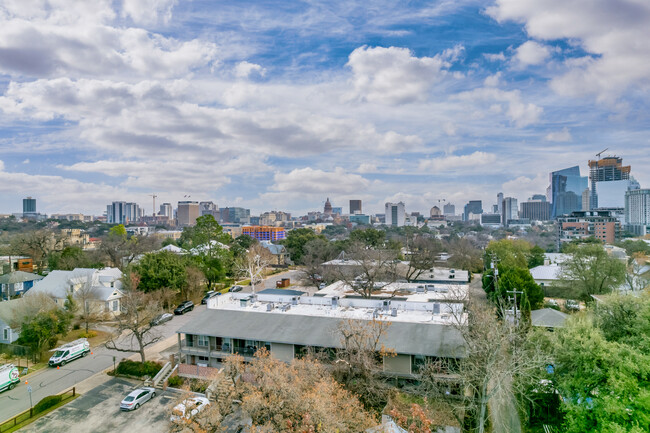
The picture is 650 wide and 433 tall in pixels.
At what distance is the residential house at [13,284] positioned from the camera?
37656 millimetres

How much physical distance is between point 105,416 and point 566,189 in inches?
8563

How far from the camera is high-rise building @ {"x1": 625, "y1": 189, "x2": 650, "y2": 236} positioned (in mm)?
122037

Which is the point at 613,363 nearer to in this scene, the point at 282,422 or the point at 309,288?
the point at 282,422

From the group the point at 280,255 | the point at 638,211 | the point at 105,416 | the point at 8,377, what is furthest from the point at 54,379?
the point at 638,211

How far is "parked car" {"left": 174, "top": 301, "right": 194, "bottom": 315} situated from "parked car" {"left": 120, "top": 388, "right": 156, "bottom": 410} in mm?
15043

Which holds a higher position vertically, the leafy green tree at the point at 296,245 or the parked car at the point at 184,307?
the leafy green tree at the point at 296,245

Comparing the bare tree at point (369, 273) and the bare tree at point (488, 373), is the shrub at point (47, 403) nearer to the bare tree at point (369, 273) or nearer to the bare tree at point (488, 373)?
the bare tree at point (488, 373)

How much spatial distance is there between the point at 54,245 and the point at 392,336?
57124mm

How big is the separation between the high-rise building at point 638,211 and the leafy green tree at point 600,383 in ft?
450

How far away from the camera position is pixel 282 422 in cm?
1228

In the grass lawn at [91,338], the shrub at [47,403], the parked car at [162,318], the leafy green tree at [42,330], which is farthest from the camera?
the parked car at [162,318]

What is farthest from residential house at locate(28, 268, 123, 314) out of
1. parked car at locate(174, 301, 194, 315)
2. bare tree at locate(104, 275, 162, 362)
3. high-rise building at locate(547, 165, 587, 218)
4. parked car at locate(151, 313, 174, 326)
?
high-rise building at locate(547, 165, 587, 218)

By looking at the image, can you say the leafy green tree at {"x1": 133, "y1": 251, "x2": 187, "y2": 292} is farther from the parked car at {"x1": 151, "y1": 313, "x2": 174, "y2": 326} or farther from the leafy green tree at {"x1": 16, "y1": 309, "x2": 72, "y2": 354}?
the leafy green tree at {"x1": 16, "y1": 309, "x2": 72, "y2": 354}

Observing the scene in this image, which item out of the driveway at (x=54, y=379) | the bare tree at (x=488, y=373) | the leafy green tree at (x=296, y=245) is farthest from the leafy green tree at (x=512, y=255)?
the driveway at (x=54, y=379)
